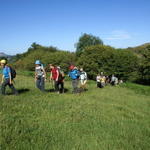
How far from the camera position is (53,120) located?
290 inches

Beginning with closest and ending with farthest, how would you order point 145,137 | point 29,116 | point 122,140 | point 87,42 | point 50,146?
1. point 50,146
2. point 122,140
3. point 145,137
4. point 29,116
5. point 87,42

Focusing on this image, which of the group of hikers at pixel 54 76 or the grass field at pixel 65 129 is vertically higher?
the group of hikers at pixel 54 76

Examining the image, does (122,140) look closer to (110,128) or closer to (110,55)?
(110,128)

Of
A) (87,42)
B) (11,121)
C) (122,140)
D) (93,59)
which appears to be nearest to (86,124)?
(122,140)

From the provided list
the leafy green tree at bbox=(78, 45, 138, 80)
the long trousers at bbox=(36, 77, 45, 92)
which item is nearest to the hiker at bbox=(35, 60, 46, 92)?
the long trousers at bbox=(36, 77, 45, 92)

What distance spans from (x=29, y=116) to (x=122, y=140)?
3.17m

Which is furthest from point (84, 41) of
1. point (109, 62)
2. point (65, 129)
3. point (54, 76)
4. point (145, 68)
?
point (65, 129)

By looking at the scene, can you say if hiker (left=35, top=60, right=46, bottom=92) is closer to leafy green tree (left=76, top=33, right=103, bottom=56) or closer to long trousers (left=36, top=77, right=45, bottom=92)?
long trousers (left=36, top=77, right=45, bottom=92)

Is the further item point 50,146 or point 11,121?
point 11,121

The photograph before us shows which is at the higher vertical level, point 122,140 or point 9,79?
point 9,79

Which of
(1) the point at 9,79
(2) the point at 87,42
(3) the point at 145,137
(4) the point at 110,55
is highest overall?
(2) the point at 87,42

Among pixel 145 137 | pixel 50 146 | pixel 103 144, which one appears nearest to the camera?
pixel 50 146

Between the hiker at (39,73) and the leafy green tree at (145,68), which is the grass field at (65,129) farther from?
the leafy green tree at (145,68)

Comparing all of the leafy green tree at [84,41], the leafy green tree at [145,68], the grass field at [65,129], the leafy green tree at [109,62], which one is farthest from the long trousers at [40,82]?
the leafy green tree at [84,41]
